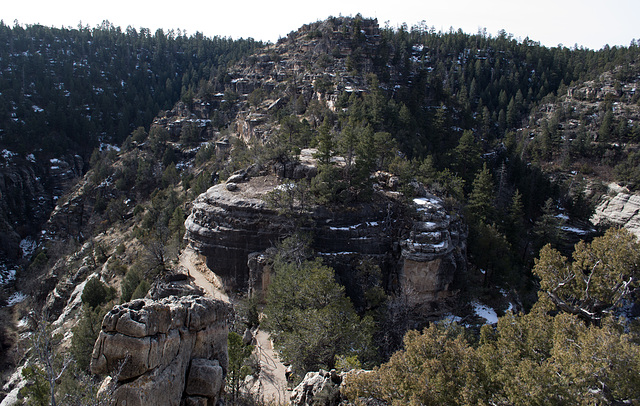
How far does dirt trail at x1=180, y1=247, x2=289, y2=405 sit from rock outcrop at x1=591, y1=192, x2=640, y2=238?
62793mm

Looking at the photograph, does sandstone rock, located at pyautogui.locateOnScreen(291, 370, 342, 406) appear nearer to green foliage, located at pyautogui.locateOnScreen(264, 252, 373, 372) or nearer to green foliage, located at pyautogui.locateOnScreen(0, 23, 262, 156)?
green foliage, located at pyautogui.locateOnScreen(264, 252, 373, 372)

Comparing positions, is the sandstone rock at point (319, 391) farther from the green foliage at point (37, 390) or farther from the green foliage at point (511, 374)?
the green foliage at point (37, 390)

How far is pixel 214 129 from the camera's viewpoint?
311 feet

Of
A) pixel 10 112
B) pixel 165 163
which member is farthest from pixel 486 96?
pixel 10 112

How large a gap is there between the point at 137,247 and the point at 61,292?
12.2m

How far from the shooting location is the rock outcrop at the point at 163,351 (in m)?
11.3

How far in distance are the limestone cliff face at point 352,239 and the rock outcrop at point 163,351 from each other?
1919 cm

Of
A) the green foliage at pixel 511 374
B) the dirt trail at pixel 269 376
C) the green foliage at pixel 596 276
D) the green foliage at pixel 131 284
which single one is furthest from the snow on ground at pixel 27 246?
the green foliage at pixel 596 276

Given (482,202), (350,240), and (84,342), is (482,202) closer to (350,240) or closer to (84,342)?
(350,240)

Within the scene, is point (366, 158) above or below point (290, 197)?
above

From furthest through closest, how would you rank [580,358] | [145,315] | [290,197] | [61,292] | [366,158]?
[61,292]
[366,158]
[290,197]
[580,358]
[145,315]

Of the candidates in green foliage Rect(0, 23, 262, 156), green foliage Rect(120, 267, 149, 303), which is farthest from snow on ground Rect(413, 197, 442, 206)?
green foliage Rect(0, 23, 262, 156)

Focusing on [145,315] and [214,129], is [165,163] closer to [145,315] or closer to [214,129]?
[214,129]

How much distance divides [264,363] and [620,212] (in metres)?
71.7
